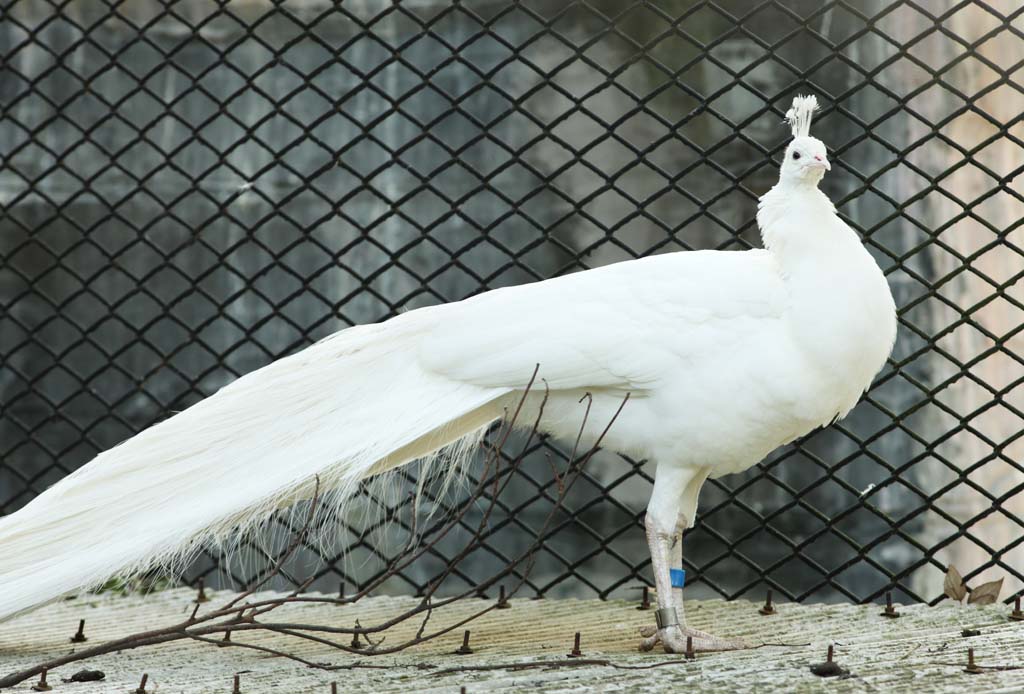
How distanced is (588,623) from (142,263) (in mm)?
2944

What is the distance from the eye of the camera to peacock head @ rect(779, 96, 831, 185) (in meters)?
2.03

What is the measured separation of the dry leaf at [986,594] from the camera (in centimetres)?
237

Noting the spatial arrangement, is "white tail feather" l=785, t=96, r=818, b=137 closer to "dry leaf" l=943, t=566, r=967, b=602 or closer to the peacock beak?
the peacock beak

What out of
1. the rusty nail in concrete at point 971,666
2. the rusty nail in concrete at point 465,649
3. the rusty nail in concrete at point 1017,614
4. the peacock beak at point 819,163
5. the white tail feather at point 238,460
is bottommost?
the rusty nail in concrete at point 971,666

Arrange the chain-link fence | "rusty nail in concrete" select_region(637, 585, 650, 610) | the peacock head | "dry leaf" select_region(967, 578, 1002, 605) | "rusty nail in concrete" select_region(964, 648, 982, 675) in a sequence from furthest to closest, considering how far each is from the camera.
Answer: the chain-link fence < "rusty nail in concrete" select_region(637, 585, 650, 610) < "dry leaf" select_region(967, 578, 1002, 605) < the peacock head < "rusty nail in concrete" select_region(964, 648, 982, 675)

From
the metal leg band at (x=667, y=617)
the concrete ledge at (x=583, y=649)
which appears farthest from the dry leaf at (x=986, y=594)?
the metal leg band at (x=667, y=617)

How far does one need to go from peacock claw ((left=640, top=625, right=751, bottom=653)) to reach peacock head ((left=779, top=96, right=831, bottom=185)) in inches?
32.1

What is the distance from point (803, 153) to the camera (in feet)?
6.70

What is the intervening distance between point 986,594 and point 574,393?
3.27 ft

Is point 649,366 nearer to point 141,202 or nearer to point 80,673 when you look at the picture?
point 80,673

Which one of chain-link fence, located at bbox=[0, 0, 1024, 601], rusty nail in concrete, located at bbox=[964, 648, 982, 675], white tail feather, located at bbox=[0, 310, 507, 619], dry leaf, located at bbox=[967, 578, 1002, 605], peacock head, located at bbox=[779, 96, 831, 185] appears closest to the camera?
rusty nail in concrete, located at bbox=[964, 648, 982, 675]

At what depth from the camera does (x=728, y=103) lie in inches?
169

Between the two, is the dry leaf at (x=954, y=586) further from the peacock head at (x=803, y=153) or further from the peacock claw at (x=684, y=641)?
the peacock head at (x=803, y=153)

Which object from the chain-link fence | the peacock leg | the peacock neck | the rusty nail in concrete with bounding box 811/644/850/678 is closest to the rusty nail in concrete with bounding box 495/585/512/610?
the peacock leg
